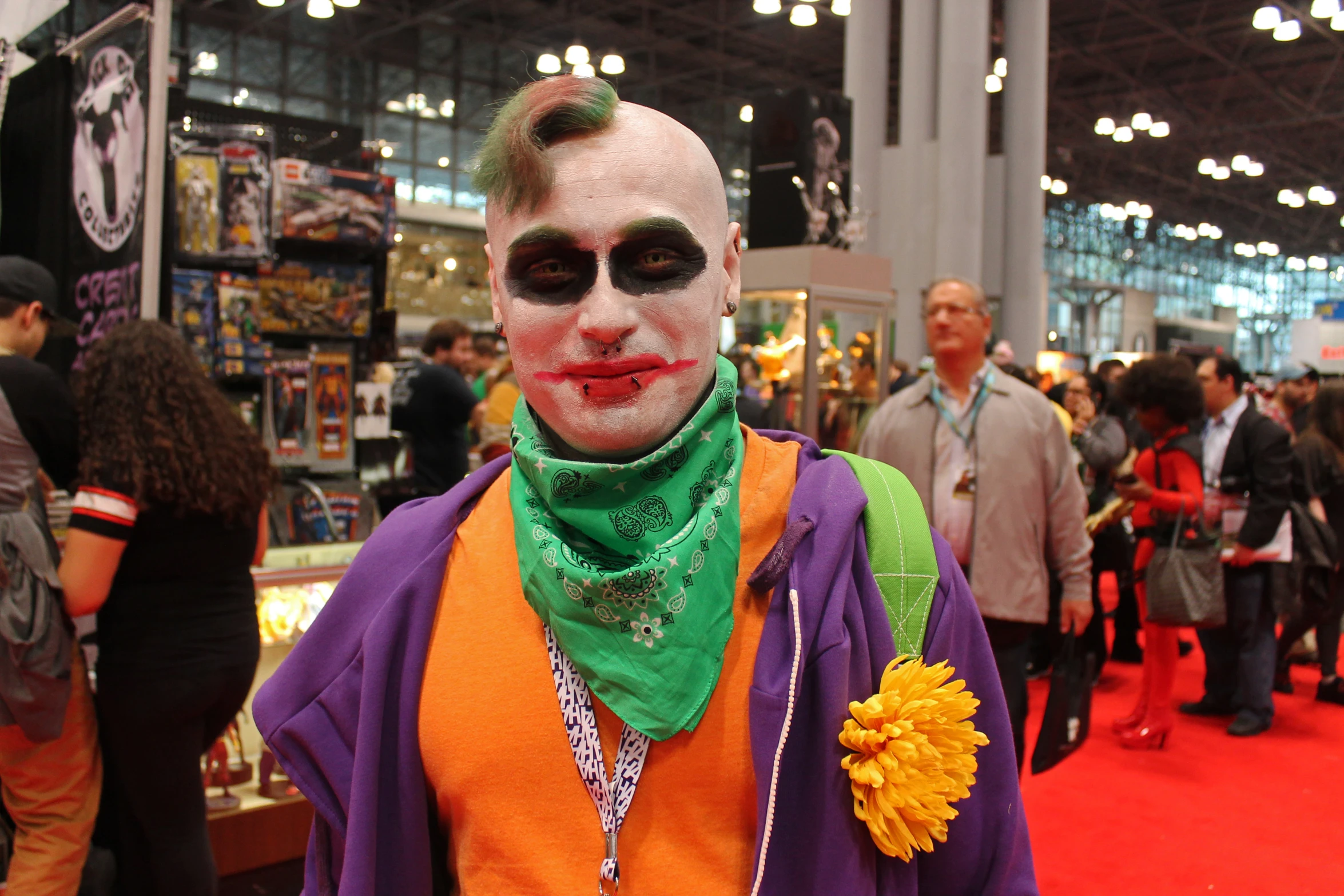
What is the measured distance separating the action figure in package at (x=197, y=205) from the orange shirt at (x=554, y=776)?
2744mm

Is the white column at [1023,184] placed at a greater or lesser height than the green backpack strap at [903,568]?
greater

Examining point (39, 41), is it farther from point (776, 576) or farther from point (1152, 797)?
point (1152, 797)

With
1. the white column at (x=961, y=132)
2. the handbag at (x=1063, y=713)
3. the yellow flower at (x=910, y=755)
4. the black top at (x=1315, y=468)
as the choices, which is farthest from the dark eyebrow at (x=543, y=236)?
the white column at (x=961, y=132)

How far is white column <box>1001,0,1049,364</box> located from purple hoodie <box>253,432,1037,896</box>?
10.9 metres

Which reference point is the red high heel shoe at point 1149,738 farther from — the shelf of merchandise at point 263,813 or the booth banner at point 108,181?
the booth banner at point 108,181

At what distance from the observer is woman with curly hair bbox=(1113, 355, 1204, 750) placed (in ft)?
13.3

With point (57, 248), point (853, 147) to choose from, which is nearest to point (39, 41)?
point (57, 248)

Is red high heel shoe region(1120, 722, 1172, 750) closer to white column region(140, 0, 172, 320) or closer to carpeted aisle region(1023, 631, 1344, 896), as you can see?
carpeted aisle region(1023, 631, 1344, 896)

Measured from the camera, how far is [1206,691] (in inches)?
190

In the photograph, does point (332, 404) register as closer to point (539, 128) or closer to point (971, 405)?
point (971, 405)

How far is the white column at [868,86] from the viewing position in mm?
10305

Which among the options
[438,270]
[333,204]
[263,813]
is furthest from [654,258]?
[438,270]

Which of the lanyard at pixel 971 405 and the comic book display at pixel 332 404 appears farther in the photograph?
the comic book display at pixel 332 404

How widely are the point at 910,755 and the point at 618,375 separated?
43cm
